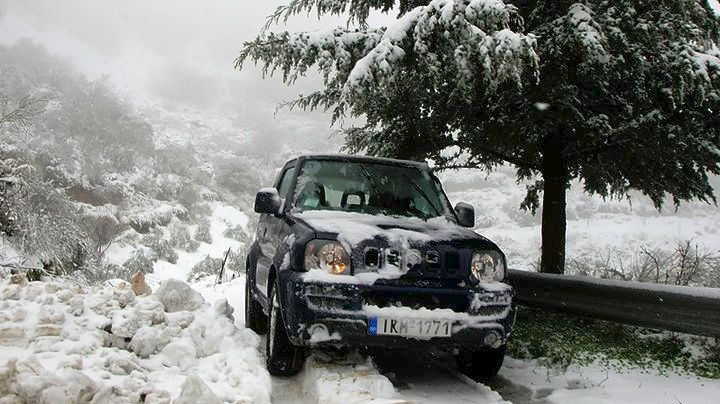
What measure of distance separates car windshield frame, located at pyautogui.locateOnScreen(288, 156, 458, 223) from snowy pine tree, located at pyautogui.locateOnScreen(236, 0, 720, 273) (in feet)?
2.56

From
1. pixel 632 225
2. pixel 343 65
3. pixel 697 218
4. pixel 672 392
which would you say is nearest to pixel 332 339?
pixel 672 392

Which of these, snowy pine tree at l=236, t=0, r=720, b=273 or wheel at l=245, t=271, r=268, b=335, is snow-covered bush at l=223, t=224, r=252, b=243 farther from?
wheel at l=245, t=271, r=268, b=335

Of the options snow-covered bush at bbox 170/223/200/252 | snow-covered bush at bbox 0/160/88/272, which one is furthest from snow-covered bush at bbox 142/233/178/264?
snow-covered bush at bbox 0/160/88/272

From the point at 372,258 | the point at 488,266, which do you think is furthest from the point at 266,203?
the point at 488,266

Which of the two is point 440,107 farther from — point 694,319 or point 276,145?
point 276,145

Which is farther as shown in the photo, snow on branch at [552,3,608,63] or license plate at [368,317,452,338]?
snow on branch at [552,3,608,63]

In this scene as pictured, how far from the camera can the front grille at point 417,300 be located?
3.78 metres

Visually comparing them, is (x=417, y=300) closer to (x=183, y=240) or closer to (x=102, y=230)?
(x=102, y=230)

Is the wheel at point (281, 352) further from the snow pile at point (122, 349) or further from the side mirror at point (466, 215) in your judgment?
the side mirror at point (466, 215)

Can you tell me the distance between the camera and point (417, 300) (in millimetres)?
3836

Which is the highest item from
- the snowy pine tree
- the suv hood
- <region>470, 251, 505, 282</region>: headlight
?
the snowy pine tree

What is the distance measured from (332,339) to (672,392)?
2610 mm

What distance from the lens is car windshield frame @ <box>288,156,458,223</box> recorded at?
15.6ft

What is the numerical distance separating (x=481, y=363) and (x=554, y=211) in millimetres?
3582
